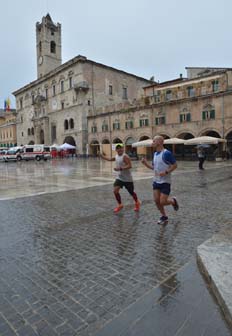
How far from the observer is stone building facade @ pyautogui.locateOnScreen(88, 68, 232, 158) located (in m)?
29.7

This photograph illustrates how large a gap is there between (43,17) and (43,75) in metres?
12.6

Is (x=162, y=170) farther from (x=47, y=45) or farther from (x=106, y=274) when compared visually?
(x=47, y=45)

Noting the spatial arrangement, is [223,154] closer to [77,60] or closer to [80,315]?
[80,315]

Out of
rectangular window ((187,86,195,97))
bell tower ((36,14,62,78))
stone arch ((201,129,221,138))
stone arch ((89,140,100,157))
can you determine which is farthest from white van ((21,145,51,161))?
bell tower ((36,14,62,78))

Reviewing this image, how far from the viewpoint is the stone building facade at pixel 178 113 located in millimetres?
29688

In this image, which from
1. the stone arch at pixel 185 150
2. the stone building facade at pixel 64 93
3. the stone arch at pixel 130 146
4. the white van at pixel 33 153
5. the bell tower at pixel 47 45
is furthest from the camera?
the bell tower at pixel 47 45

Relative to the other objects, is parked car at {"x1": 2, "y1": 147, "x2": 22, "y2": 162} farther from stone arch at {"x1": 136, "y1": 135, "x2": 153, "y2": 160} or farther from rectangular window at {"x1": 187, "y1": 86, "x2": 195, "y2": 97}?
rectangular window at {"x1": 187, "y1": 86, "x2": 195, "y2": 97}

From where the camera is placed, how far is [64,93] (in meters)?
50.2

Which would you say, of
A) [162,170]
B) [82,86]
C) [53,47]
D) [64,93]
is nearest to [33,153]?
[82,86]

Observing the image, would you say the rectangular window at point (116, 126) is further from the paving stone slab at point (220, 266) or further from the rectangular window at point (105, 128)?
the paving stone slab at point (220, 266)

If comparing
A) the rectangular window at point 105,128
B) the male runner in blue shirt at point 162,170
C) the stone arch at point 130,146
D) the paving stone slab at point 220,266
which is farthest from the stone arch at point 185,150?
the paving stone slab at point 220,266

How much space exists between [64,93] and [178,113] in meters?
26.3

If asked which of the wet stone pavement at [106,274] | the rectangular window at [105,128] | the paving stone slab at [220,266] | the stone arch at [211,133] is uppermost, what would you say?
the rectangular window at [105,128]

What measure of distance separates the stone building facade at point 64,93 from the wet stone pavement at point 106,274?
37309mm
